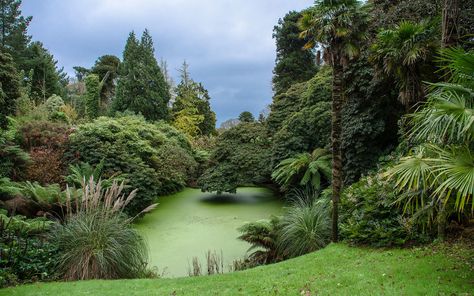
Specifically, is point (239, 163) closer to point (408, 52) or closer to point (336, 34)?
point (408, 52)

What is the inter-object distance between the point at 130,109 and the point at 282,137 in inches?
504

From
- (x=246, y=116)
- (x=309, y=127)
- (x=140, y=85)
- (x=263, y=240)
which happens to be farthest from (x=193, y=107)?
(x=263, y=240)

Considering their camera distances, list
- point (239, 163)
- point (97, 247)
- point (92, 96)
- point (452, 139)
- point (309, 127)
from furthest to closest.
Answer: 1. point (92, 96)
2. point (239, 163)
3. point (309, 127)
4. point (97, 247)
5. point (452, 139)

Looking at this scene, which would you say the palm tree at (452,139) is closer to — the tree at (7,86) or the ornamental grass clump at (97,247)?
the ornamental grass clump at (97,247)

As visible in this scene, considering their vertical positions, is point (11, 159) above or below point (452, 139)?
above

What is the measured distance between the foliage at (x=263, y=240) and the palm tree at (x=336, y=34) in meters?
1.47

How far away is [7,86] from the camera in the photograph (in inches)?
382

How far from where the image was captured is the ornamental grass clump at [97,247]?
631cm

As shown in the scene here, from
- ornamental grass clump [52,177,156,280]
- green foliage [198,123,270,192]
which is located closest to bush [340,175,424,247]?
ornamental grass clump [52,177,156,280]

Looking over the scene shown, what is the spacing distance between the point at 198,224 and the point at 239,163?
3.86 metres

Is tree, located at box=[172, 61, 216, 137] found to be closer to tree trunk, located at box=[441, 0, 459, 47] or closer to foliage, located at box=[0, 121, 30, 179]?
foliage, located at box=[0, 121, 30, 179]

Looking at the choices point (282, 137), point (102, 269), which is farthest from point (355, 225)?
point (282, 137)

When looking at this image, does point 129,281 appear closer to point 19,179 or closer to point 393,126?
point 19,179

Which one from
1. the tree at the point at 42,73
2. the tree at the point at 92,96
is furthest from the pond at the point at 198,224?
the tree at the point at 42,73
